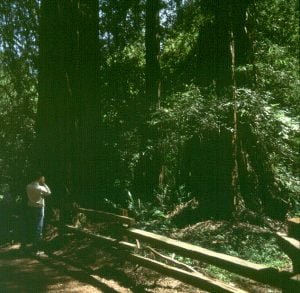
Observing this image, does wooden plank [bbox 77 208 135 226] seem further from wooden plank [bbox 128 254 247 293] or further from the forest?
the forest

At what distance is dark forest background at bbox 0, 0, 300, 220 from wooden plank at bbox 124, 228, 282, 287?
4.66 m

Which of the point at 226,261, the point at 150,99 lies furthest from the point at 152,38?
the point at 226,261

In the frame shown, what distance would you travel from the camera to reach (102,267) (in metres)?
9.73

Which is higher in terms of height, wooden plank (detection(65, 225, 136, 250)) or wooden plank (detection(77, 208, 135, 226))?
wooden plank (detection(77, 208, 135, 226))

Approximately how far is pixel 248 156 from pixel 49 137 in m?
6.66

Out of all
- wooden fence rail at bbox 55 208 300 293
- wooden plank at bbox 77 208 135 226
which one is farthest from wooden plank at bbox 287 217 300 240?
wooden plank at bbox 77 208 135 226

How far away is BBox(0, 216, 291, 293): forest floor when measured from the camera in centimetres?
843

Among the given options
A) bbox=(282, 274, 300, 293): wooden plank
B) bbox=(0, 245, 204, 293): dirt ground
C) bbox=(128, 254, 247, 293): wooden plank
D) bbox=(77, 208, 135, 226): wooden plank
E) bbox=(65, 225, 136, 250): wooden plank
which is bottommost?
bbox=(0, 245, 204, 293): dirt ground

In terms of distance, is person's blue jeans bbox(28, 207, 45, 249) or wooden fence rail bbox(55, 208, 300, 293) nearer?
wooden fence rail bbox(55, 208, 300, 293)

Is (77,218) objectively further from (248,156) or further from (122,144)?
(248,156)

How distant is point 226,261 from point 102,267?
12.7ft

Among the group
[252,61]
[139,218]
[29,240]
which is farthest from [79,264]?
[252,61]

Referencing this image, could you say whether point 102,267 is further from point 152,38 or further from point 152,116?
point 152,38

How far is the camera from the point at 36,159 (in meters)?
14.6
